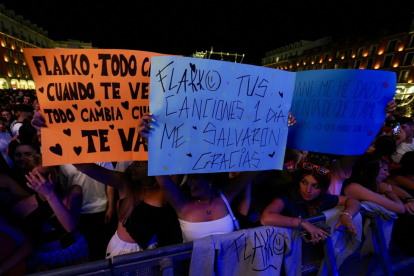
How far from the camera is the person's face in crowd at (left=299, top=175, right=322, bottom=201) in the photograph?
80.3 inches

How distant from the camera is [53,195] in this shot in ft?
5.82

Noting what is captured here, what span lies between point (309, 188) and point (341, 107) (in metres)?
A: 0.87

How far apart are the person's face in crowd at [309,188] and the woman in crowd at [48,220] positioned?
2.30 m

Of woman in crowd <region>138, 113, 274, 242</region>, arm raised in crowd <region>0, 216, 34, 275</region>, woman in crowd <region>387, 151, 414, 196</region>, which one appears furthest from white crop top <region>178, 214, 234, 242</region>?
woman in crowd <region>387, 151, 414, 196</region>

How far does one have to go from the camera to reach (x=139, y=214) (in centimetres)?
200

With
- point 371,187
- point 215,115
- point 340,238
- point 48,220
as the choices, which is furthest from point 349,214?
point 48,220

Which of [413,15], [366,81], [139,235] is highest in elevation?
[413,15]

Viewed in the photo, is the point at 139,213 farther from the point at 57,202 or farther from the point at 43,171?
the point at 43,171

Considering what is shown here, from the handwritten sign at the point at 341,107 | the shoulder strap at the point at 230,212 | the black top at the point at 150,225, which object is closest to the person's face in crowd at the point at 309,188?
the handwritten sign at the point at 341,107

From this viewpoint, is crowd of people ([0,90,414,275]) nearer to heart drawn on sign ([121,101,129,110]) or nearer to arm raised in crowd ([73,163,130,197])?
arm raised in crowd ([73,163,130,197])

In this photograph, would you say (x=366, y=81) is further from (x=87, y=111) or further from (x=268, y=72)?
(x=87, y=111)

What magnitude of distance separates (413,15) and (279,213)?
5418 centimetres

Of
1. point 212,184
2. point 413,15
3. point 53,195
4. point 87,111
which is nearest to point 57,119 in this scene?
point 87,111

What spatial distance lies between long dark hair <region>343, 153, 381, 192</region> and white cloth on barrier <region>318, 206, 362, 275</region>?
688mm
